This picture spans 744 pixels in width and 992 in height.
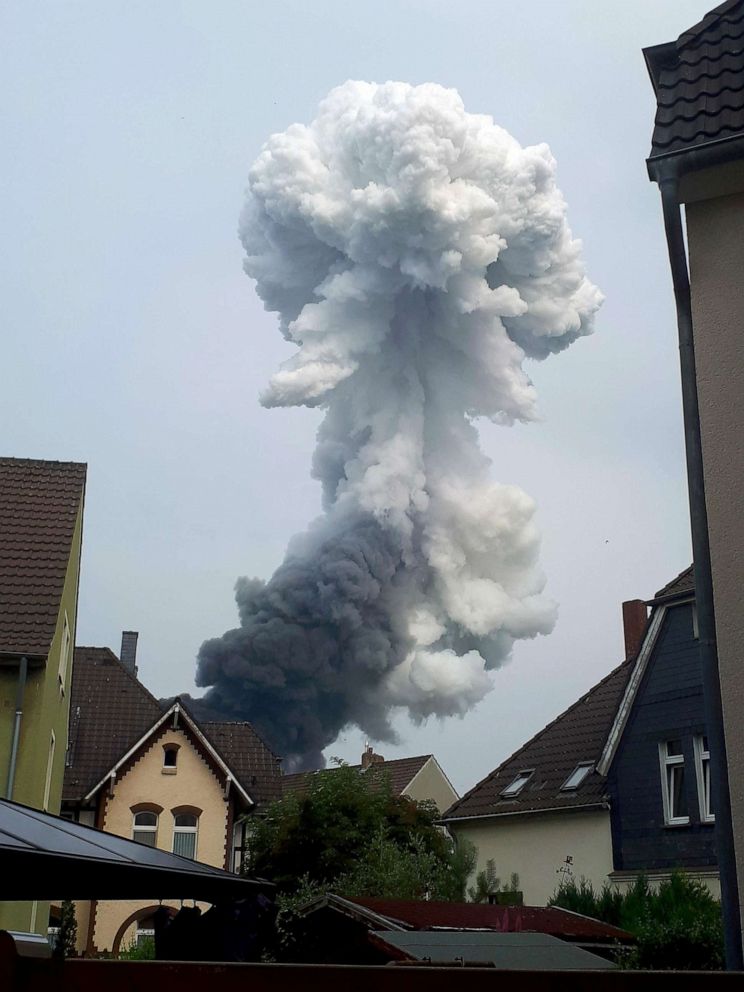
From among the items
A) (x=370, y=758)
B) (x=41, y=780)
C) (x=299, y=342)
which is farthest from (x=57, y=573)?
(x=299, y=342)

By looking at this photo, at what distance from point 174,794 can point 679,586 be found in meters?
20.1

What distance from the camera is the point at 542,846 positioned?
24797 millimetres

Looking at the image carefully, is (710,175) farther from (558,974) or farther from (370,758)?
(370,758)

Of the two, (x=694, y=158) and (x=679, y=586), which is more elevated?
(x=679, y=586)

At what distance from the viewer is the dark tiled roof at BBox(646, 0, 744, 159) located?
8023mm

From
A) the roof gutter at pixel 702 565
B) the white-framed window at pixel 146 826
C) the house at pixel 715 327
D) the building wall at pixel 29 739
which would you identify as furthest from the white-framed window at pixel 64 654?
the white-framed window at pixel 146 826

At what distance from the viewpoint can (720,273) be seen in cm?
804

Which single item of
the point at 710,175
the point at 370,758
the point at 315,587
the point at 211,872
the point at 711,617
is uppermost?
the point at 315,587

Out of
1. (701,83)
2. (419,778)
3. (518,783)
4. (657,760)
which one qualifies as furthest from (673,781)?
(419,778)

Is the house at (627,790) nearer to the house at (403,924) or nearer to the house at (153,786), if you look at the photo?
the house at (403,924)

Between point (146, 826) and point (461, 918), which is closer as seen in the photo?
point (461, 918)

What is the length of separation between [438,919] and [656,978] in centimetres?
1608

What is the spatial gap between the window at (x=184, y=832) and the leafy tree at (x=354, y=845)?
180 inches

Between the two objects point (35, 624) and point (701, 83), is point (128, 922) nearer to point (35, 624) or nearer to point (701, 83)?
point (35, 624)
